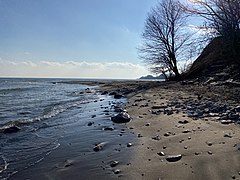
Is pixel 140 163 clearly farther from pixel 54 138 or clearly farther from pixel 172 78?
pixel 172 78

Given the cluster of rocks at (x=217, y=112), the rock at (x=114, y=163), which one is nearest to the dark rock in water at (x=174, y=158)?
the rock at (x=114, y=163)

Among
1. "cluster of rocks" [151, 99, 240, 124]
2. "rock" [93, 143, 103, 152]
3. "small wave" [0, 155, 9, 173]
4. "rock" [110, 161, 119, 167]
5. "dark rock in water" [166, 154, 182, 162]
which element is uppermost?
"cluster of rocks" [151, 99, 240, 124]

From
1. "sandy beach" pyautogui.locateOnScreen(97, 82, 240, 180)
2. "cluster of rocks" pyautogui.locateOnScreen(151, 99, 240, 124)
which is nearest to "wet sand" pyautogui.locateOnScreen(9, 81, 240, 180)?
"sandy beach" pyautogui.locateOnScreen(97, 82, 240, 180)

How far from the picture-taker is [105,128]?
9.31 m

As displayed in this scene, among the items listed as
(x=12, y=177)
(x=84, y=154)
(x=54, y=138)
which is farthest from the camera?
(x=54, y=138)

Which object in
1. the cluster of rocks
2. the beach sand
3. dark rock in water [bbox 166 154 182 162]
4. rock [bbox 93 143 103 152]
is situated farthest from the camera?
the cluster of rocks

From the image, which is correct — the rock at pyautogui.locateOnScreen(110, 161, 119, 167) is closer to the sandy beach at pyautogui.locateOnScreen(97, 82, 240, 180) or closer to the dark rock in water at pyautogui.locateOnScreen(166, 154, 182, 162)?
the sandy beach at pyautogui.locateOnScreen(97, 82, 240, 180)

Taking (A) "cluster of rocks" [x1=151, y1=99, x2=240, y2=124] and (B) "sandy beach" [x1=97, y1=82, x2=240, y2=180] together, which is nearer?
(B) "sandy beach" [x1=97, y1=82, x2=240, y2=180]

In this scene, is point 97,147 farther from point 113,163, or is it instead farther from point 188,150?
point 188,150

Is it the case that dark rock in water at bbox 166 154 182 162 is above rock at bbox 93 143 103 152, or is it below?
above

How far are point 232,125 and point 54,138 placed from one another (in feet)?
17.1

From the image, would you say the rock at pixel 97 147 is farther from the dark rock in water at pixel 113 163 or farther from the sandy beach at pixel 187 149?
the dark rock in water at pixel 113 163

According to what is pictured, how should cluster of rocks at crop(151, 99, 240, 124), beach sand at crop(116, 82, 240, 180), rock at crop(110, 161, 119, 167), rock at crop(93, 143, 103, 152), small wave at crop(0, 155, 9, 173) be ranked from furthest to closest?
1. cluster of rocks at crop(151, 99, 240, 124)
2. rock at crop(93, 143, 103, 152)
3. small wave at crop(0, 155, 9, 173)
4. rock at crop(110, 161, 119, 167)
5. beach sand at crop(116, 82, 240, 180)

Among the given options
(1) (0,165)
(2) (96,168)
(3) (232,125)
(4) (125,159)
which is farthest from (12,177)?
(3) (232,125)
